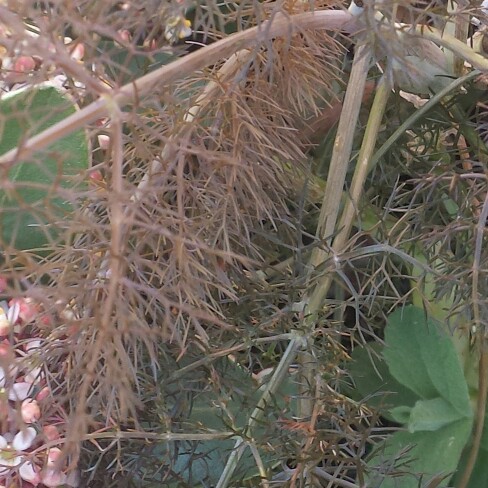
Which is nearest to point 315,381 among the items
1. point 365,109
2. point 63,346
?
point 63,346

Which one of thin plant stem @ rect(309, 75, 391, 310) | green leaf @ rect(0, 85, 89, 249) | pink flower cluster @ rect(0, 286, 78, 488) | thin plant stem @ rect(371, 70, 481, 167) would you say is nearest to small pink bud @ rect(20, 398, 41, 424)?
pink flower cluster @ rect(0, 286, 78, 488)

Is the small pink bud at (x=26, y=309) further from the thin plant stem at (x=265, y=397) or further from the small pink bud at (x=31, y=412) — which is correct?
the thin plant stem at (x=265, y=397)

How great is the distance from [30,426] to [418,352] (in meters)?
0.34

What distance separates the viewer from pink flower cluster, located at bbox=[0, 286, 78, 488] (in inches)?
20.7

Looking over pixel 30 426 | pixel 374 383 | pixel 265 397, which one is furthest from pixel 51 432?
pixel 374 383

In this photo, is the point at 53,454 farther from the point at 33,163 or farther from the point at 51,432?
the point at 33,163

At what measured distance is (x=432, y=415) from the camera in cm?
59

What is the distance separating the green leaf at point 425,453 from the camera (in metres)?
0.57

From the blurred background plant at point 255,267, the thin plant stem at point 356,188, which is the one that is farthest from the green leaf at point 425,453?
the thin plant stem at point 356,188

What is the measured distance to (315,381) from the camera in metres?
0.56

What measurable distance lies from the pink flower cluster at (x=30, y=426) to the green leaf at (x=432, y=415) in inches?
10.9

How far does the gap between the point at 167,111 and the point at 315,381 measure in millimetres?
247

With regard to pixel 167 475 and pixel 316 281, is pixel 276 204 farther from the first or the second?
pixel 167 475

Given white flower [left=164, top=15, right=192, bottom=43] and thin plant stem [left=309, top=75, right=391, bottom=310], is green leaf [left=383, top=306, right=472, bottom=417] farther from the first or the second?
white flower [left=164, top=15, right=192, bottom=43]
